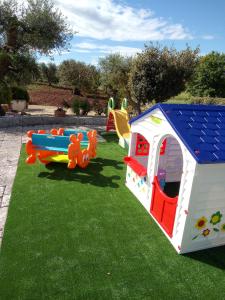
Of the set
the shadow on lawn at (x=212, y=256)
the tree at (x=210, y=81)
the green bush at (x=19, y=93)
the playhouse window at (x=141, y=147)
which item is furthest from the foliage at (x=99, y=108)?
the tree at (x=210, y=81)

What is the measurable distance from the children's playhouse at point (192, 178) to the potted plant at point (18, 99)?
1670 cm

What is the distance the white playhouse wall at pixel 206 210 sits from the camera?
15.7 feet

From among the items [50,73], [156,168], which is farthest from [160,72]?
[50,73]

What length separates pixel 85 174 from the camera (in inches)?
344

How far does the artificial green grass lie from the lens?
4.25 meters

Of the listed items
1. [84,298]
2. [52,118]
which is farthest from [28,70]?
[84,298]

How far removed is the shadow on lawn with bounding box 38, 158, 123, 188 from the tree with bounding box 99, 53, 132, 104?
44.1ft

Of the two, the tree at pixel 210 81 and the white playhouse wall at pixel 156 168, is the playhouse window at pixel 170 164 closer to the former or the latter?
the white playhouse wall at pixel 156 168

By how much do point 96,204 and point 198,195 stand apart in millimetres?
2916

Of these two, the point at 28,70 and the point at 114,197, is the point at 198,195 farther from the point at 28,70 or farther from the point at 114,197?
the point at 28,70

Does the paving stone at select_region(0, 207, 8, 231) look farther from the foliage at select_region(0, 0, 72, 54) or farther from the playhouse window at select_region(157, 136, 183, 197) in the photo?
the foliage at select_region(0, 0, 72, 54)

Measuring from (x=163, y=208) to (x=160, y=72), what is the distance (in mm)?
12148

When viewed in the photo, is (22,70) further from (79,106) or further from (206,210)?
(206,210)

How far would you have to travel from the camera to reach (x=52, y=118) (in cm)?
1628
